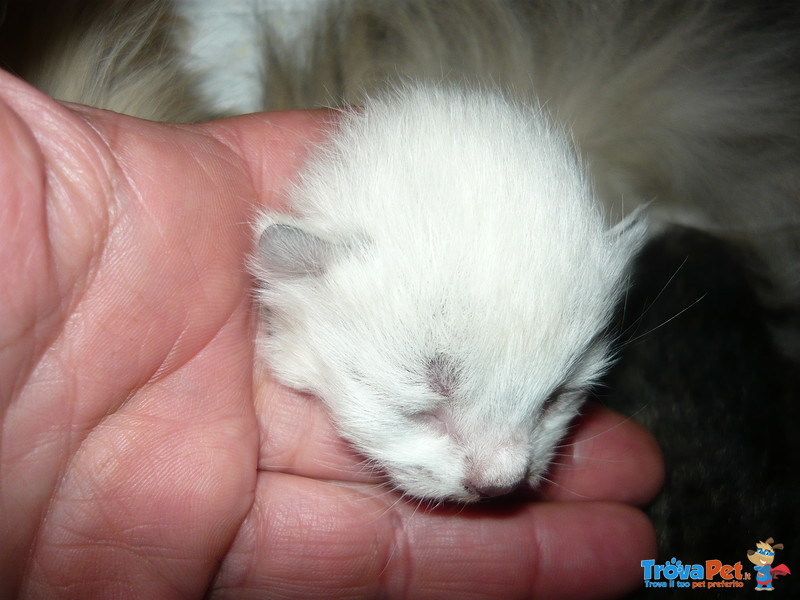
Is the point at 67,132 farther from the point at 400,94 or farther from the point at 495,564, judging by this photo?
the point at 495,564

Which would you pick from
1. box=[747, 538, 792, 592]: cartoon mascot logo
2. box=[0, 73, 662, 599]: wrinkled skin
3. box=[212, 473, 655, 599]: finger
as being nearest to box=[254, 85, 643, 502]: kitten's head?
box=[0, 73, 662, 599]: wrinkled skin

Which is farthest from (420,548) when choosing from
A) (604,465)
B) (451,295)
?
(451,295)

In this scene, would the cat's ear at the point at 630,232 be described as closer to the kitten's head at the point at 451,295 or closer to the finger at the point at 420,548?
the kitten's head at the point at 451,295

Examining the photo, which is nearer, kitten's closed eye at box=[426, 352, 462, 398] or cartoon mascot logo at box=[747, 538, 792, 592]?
kitten's closed eye at box=[426, 352, 462, 398]

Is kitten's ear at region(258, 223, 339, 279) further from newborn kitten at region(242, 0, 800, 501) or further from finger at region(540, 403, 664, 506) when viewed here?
finger at region(540, 403, 664, 506)

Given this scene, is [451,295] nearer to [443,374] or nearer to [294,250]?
[443,374]
